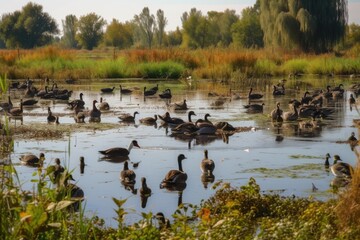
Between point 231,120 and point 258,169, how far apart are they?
773 cm

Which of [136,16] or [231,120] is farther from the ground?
[136,16]

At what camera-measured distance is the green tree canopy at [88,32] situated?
99.4 metres

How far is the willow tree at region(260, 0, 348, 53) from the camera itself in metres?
50.8

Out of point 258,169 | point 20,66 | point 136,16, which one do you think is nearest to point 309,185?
point 258,169

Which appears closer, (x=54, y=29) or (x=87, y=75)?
(x=87, y=75)

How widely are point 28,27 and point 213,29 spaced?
24979mm

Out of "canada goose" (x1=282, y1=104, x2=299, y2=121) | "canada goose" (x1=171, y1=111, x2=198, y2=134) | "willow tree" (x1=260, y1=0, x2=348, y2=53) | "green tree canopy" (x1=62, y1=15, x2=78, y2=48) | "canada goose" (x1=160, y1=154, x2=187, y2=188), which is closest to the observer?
"canada goose" (x1=160, y1=154, x2=187, y2=188)

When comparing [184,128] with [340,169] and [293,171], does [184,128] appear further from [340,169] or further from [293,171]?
[340,169]

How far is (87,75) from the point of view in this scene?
4062 centimetres

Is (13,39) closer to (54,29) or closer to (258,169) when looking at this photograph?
(54,29)

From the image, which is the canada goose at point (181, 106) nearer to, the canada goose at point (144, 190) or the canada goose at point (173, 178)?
the canada goose at point (173, 178)

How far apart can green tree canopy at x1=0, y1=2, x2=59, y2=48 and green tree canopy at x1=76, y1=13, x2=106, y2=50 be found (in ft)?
17.1

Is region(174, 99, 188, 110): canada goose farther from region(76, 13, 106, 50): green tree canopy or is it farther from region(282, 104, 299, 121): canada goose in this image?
region(76, 13, 106, 50): green tree canopy

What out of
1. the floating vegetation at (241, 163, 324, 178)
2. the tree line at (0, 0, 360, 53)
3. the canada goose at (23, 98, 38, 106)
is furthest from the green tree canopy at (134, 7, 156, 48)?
the floating vegetation at (241, 163, 324, 178)
